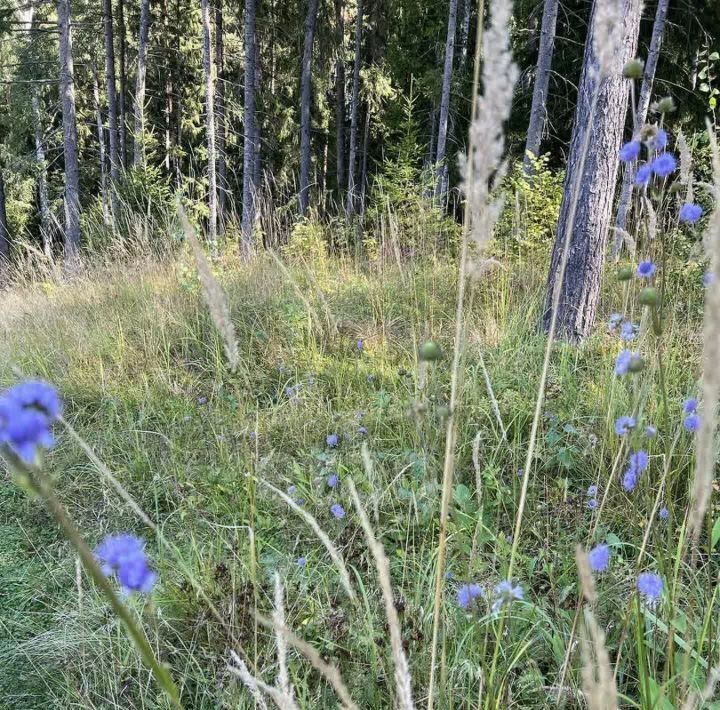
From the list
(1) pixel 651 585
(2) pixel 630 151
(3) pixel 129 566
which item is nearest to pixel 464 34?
(2) pixel 630 151

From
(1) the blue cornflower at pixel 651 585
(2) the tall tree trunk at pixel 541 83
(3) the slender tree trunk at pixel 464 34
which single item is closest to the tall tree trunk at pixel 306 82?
(3) the slender tree trunk at pixel 464 34

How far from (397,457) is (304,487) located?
371 millimetres

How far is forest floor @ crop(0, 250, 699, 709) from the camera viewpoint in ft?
4.26

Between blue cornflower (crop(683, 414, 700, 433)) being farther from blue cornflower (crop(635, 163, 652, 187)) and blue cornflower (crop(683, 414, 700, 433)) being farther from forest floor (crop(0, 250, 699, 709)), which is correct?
blue cornflower (crop(635, 163, 652, 187))

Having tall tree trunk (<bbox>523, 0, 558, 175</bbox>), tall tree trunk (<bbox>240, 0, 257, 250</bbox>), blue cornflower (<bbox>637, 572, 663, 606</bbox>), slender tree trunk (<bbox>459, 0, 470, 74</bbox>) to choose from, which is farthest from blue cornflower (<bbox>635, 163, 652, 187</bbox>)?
slender tree trunk (<bbox>459, 0, 470, 74</bbox>)

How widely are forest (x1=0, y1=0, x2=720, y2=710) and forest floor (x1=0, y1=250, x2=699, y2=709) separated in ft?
0.05

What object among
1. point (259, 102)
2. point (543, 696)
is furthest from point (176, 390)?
point (259, 102)

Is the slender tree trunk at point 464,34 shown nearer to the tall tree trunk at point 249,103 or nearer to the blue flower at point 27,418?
the tall tree trunk at point 249,103

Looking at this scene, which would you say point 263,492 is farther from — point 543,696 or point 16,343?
point 16,343

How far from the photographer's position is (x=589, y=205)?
118 inches

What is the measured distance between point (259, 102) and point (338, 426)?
13737 mm

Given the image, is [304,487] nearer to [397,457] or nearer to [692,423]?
[397,457]

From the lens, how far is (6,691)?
1438 mm

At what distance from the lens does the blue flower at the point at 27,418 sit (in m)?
0.34
